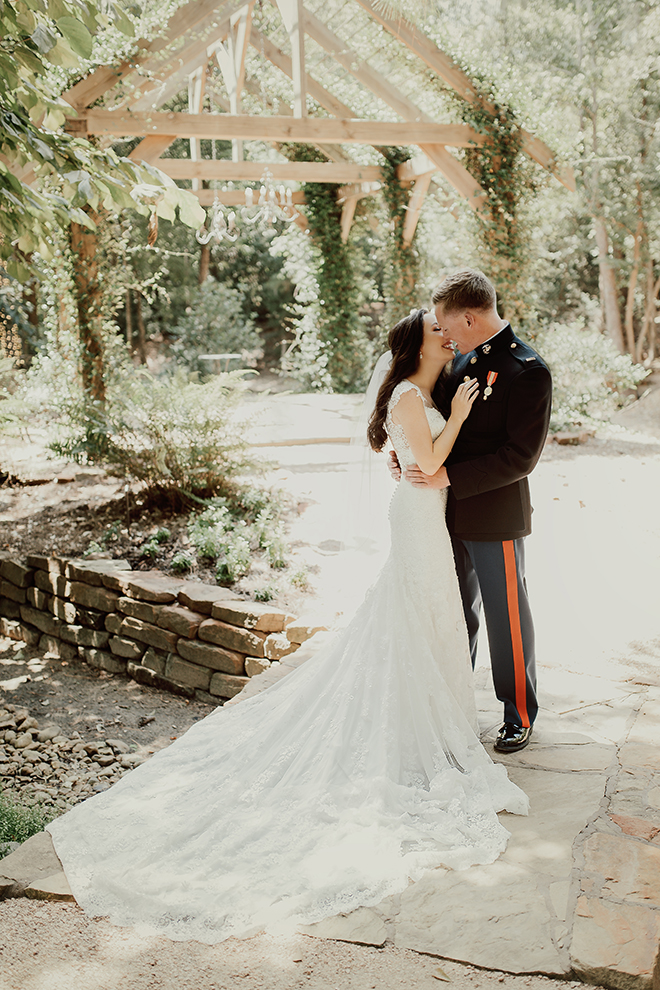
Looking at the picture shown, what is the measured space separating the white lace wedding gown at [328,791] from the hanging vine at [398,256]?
29.3 feet

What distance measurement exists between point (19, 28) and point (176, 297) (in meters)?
16.9

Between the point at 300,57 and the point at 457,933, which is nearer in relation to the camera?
the point at 457,933

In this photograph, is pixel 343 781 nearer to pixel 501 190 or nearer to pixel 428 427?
pixel 428 427

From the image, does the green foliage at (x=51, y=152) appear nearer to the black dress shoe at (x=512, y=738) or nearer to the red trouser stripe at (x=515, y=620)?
the red trouser stripe at (x=515, y=620)

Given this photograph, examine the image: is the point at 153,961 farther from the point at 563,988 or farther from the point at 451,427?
the point at 451,427

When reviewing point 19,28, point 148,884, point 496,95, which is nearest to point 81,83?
point 496,95

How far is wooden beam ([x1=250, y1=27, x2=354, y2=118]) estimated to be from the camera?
1031 centimetres

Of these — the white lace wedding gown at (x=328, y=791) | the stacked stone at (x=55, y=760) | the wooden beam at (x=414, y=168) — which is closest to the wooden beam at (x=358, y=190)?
the wooden beam at (x=414, y=168)

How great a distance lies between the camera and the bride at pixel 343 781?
2152mm

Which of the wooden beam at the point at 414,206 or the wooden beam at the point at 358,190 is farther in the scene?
the wooden beam at the point at 358,190

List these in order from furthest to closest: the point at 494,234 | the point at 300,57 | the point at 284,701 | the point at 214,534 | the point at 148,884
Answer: the point at 494,234 → the point at 300,57 → the point at 214,534 → the point at 284,701 → the point at 148,884

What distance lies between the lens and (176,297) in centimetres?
1906

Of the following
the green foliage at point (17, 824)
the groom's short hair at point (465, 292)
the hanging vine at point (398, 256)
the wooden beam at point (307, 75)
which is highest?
the wooden beam at point (307, 75)

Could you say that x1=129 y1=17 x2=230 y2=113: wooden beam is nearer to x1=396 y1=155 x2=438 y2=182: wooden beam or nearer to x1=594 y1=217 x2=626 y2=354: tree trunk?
x1=396 y1=155 x2=438 y2=182: wooden beam
